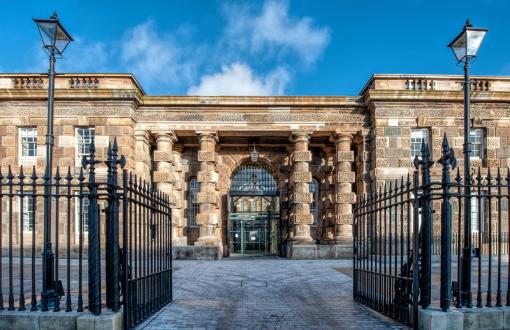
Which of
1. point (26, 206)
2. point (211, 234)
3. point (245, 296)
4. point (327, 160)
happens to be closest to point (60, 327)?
point (245, 296)

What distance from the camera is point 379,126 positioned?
62.1 ft

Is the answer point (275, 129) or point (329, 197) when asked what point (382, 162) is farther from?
point (275, 129)

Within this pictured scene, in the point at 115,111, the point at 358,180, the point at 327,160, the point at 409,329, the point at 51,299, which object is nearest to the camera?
the point at 409,329

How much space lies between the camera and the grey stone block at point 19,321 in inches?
240

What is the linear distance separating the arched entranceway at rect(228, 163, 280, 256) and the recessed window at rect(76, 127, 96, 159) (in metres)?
7.33

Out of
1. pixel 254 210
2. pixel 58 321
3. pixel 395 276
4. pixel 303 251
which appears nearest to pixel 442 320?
pixel 395 276

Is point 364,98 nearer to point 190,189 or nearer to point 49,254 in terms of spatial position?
point 190,189

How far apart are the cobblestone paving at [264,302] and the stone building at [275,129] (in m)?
5.46

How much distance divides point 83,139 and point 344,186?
11.9 m

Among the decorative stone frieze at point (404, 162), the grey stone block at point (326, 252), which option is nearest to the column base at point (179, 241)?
the grey stone block at point (326, 252)

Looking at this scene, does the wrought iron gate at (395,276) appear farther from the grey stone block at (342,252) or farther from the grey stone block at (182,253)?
the grey stone block at (182,253)

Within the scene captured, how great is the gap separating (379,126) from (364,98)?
60.9 inches

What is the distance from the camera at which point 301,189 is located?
785 inches

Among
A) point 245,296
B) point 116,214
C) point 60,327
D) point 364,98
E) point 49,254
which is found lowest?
point 245,296
